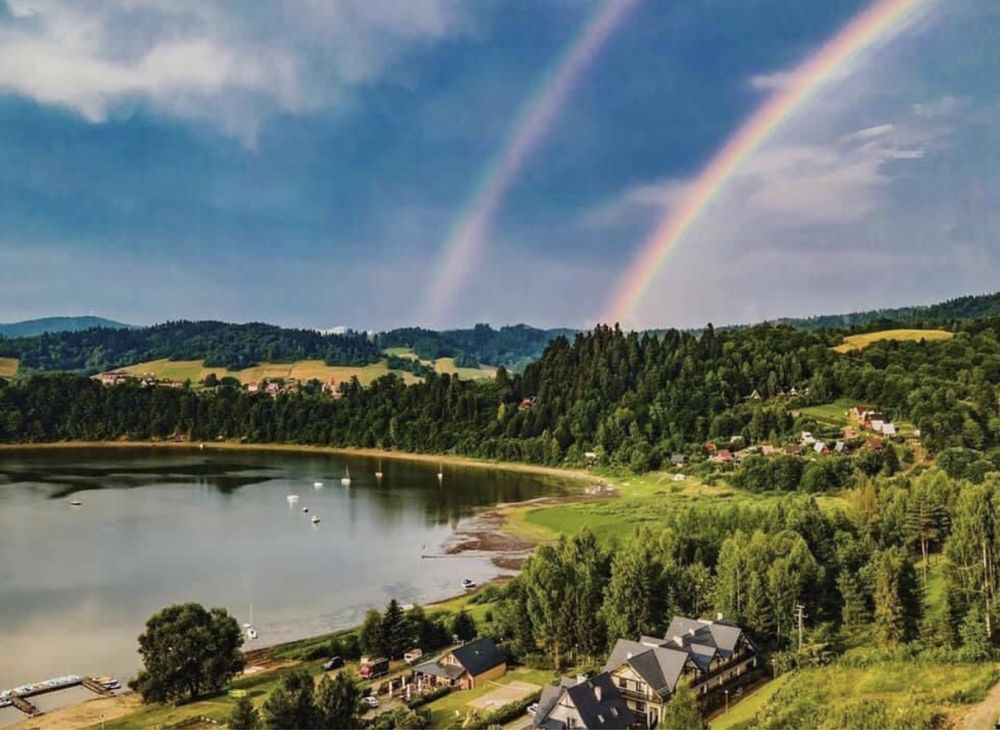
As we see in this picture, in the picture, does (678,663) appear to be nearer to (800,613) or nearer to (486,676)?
(486,676)

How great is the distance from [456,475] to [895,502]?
54727 millimetres

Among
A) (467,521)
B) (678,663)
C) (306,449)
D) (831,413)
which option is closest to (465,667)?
(678,663)

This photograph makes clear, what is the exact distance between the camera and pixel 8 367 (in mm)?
184500

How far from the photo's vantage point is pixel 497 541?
187ft

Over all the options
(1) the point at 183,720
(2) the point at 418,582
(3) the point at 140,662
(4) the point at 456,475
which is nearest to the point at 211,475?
(4) the point at 456,475

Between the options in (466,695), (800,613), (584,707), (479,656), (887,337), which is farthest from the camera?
(887,337)

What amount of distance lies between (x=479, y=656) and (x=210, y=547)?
1224 inches

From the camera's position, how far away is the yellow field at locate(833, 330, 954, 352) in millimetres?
101188

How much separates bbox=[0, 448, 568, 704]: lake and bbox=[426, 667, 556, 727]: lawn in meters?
11.0

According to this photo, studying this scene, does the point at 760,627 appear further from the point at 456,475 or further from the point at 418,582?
the point at 456,475

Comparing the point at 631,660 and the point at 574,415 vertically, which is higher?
the point at 574,415

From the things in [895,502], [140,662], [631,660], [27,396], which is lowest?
[140,662]

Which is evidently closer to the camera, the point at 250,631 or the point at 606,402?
the point at 250,631

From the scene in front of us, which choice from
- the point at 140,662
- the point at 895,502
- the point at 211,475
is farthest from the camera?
the point at 211,475
